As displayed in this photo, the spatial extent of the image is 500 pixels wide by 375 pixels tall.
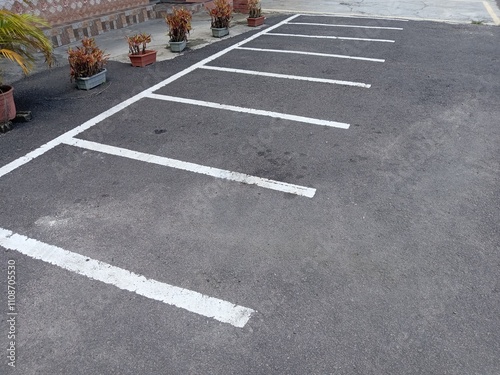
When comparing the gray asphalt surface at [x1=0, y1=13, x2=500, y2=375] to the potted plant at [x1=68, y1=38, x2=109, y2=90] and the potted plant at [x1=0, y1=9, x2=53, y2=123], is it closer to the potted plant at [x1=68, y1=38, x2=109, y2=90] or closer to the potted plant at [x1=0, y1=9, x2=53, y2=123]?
the potted plant at [x1=68, y1=38, x2=109, y2=90]

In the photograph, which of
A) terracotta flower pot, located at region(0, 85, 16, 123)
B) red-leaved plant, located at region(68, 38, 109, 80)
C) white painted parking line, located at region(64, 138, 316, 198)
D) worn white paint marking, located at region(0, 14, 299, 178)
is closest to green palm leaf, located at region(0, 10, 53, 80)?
terracotta flower pot, located at region(0, 85, 16, 123)

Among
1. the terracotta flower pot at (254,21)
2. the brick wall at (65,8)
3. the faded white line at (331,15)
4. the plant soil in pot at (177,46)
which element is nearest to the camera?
the brick wall at (65,8)

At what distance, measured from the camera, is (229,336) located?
9.93ft

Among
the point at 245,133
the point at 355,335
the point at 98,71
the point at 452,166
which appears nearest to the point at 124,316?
the point at 355,335

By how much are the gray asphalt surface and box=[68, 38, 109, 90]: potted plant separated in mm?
246

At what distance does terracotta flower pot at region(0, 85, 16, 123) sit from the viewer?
5.96 meters

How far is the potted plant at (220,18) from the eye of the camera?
10.8 metres

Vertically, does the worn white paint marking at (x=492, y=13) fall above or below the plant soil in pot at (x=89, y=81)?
below

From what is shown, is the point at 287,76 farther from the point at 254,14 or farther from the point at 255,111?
the point at 254,14

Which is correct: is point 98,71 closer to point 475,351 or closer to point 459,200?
point 459,200

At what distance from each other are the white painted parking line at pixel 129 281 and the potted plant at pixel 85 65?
4.16m

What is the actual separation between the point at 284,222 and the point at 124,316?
175 cm

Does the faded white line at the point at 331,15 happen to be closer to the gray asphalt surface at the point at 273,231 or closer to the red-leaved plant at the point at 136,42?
the gray asphalt surface at the point at 273,231

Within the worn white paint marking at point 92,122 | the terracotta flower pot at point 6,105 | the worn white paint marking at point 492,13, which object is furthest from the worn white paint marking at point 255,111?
the worn white paint marking at point 492,13
